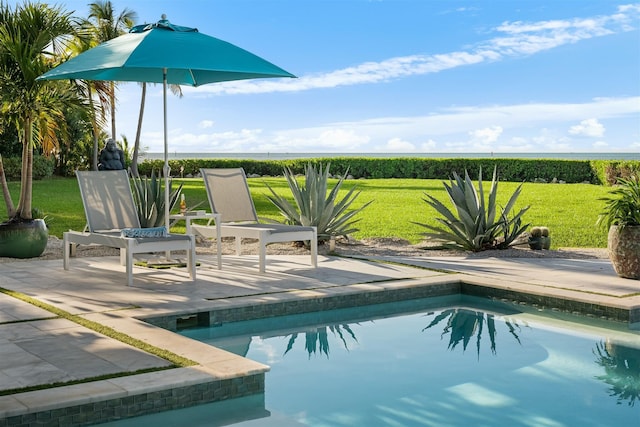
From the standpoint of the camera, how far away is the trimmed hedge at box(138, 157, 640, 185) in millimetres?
27844

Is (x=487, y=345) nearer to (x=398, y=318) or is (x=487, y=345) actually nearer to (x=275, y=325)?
(x=398, y=318)

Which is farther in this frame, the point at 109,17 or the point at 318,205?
the point at 109,17

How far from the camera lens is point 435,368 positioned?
5191mm

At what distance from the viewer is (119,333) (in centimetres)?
513

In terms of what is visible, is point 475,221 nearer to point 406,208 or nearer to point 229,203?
point 229,203

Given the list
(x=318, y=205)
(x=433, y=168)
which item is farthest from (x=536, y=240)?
(x=433, y=168)

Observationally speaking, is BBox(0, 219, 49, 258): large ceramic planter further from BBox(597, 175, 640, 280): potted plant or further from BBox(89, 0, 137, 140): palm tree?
BBox(89, 0, 137, 140): palm tree

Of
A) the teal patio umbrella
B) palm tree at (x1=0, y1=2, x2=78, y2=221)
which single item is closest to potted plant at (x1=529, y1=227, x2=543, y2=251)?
the teal patio umbrella

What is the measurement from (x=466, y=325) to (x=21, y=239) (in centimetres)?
533

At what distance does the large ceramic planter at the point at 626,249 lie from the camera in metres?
7.41

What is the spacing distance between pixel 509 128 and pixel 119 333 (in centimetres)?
4247

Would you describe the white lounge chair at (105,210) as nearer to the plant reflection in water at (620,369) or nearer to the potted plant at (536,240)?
the plant reflection in water at (620,369)

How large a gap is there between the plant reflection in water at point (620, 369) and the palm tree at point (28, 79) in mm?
6655

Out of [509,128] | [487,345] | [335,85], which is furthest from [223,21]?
[509,128]
